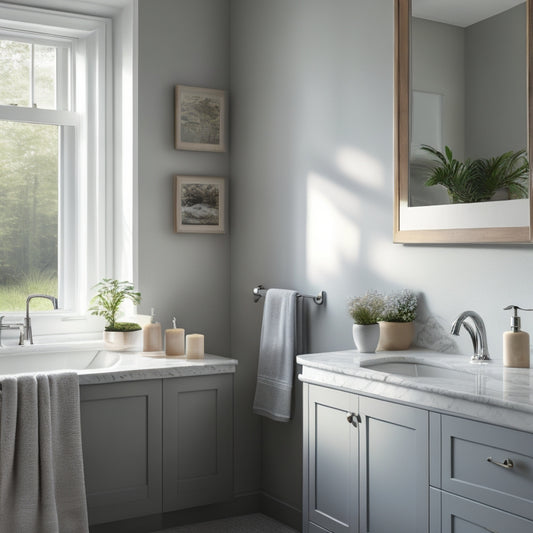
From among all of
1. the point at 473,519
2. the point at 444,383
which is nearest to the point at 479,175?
the point at 444,383

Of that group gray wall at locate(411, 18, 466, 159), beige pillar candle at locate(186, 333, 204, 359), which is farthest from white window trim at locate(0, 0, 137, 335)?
gray wall at locate(411, 18, 466, 159)

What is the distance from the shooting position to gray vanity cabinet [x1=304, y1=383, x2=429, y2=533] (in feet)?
6.29

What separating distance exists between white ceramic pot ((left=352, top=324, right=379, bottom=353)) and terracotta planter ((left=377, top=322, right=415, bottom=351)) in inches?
2.4

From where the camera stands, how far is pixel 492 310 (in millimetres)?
2230

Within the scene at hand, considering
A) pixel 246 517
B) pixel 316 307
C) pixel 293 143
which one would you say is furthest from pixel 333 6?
pixel 246 517

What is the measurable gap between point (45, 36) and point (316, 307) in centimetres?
189

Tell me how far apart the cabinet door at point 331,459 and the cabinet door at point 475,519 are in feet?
1.29

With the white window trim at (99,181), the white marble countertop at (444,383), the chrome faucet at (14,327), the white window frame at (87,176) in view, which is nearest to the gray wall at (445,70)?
the white marble countertop at (444,383)

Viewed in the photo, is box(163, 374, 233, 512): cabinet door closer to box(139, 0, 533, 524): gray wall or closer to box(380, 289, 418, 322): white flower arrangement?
box(139, 0, 533, 524): gray wall

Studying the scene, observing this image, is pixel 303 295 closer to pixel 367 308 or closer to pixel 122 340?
pixel 367 308

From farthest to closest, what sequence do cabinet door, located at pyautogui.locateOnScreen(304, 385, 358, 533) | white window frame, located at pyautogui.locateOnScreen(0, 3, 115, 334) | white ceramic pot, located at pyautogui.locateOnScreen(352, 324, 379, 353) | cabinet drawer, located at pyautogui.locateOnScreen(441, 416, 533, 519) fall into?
white window frame, located at pyautogui.locateOnScreen(0, 3, 115, 334) < white ceramic pot, located at pyautogui.locateOnScreen(352, 324, 379, 353) < cabinet door, located at pyautogui.locateOnScreen(304, 385, 358, 533) < cabinet drawer, located at pyautogui.locateOnScreen(441, 416, 533, 519)

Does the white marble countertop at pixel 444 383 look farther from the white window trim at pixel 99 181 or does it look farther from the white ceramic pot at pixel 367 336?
the white window trim at pixel 99 181

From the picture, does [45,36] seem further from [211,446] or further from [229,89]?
[211,446]

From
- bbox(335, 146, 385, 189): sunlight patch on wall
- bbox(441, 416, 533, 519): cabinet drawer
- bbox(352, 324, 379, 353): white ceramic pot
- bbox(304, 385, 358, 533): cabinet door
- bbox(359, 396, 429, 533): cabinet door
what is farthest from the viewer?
bbox(335, 146, 385, 189): sunlight patch on wall
